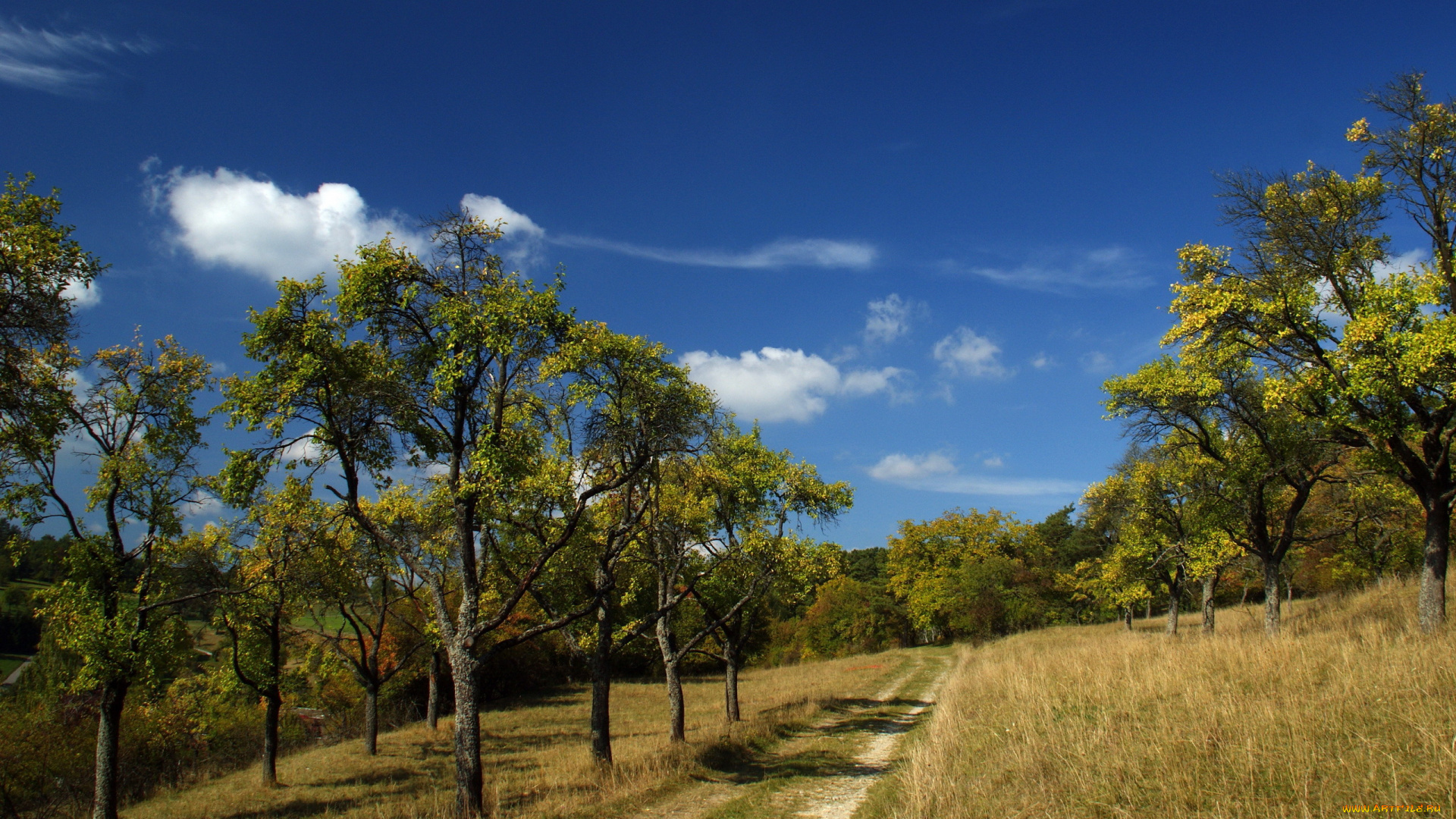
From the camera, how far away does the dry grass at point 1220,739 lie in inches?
235

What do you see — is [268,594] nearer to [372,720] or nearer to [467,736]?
[372,720]

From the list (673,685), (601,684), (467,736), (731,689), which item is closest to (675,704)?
(673,685)

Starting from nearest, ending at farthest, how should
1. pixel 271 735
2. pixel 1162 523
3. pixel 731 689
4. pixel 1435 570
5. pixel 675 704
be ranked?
pixel 1435 570 < pixel 675 704 < pixel 271 735 < pixel 731 689 < pixel 1162 523

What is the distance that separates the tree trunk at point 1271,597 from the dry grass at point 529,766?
14.8 meters

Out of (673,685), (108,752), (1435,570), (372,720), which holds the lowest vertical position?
(372,720)

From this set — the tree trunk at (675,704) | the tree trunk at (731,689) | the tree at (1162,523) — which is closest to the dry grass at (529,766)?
the tree trunk at (675,704)

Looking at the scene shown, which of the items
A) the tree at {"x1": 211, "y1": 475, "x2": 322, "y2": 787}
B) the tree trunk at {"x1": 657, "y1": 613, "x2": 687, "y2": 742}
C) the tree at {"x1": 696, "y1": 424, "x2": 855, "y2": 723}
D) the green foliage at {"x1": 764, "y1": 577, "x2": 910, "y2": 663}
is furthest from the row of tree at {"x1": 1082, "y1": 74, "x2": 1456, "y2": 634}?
the green foliage at {"x1": 764, "y1": 577, "x2": 910, "y2": 663}

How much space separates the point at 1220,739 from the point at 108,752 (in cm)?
2144

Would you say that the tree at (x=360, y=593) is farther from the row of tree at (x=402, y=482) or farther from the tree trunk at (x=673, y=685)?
the tree trunk at (x=673, y=685)

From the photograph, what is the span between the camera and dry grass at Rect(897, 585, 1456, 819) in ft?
19.5

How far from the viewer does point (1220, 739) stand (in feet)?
24.5

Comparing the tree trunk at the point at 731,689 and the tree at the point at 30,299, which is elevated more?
the tree at the point at 30,299

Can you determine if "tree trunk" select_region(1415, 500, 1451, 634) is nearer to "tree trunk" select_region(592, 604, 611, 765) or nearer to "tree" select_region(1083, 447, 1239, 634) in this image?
"tree" select_region(1083, 447, 1239, 634)

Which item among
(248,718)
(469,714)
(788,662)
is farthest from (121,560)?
(788,662)
